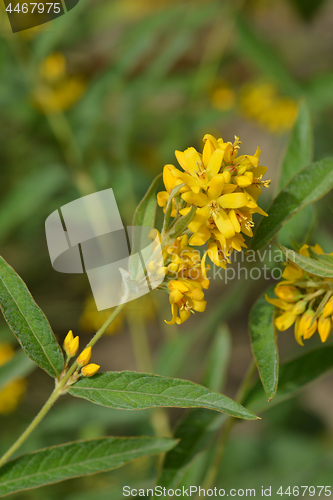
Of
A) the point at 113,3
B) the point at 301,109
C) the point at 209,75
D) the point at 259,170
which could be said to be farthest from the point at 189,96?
the point at 259,170

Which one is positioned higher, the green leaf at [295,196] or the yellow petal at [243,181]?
the yellow petal at [243,181]

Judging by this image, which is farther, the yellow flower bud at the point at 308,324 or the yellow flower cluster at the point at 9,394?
the yellow flower cluster at the point at 9,394

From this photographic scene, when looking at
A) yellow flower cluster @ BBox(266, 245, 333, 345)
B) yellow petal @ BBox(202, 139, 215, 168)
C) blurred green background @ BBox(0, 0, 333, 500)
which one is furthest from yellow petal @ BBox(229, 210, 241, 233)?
blurred green background @ BBox(0, 0, 333, 500)

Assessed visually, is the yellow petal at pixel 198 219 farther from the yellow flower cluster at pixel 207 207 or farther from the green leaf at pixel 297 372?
the green leaf at pixel 297 372

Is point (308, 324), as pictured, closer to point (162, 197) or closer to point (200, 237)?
point (200, 237)

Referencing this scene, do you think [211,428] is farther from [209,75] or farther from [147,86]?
[209,75]

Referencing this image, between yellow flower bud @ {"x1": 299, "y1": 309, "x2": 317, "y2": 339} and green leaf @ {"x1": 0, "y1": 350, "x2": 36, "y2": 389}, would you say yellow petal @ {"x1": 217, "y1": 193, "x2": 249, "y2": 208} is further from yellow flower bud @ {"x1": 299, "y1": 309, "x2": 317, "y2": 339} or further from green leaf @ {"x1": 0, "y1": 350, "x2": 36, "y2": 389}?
green leaf @ {"x1": 0, "y1": 350, "x2": 36, "y2": 389}

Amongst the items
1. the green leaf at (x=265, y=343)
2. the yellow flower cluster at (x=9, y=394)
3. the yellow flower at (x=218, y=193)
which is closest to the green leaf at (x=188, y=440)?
the green leaf at (x=265, y=343)
